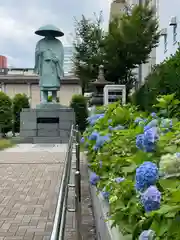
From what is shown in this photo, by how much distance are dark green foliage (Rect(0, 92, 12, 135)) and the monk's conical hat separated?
4109 millimetres

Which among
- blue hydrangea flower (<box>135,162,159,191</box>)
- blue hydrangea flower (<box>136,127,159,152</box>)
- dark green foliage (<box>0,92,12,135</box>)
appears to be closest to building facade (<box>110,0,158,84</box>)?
dark green foliage (<box>0,92,12,135</box>)

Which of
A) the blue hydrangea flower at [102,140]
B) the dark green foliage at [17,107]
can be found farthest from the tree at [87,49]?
the blue hydrangea flower at [102,140]

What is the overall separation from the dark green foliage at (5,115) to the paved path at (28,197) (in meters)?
9.31

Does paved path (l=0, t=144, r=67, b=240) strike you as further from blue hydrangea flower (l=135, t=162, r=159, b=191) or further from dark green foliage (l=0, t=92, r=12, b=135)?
dark green foliage (l=0, t=92, r=12, b=135)

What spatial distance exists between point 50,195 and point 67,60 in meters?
18.9

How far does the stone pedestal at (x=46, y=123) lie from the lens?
1524 centimetres

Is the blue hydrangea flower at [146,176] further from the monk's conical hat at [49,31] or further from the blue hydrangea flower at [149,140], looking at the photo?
the monk's conical hat at [49,31]

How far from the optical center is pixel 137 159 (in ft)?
6.53

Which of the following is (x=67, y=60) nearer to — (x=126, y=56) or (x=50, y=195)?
(x=126, y=56)

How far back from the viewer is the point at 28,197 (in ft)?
17.9

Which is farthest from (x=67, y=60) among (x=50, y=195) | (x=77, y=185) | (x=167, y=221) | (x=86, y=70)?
(x=167, y=221)

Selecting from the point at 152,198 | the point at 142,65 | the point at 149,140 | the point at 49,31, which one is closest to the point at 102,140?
the point at 149,140

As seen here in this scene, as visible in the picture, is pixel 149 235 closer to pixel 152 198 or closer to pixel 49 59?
pixel 152 198

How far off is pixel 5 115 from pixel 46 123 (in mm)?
3695
